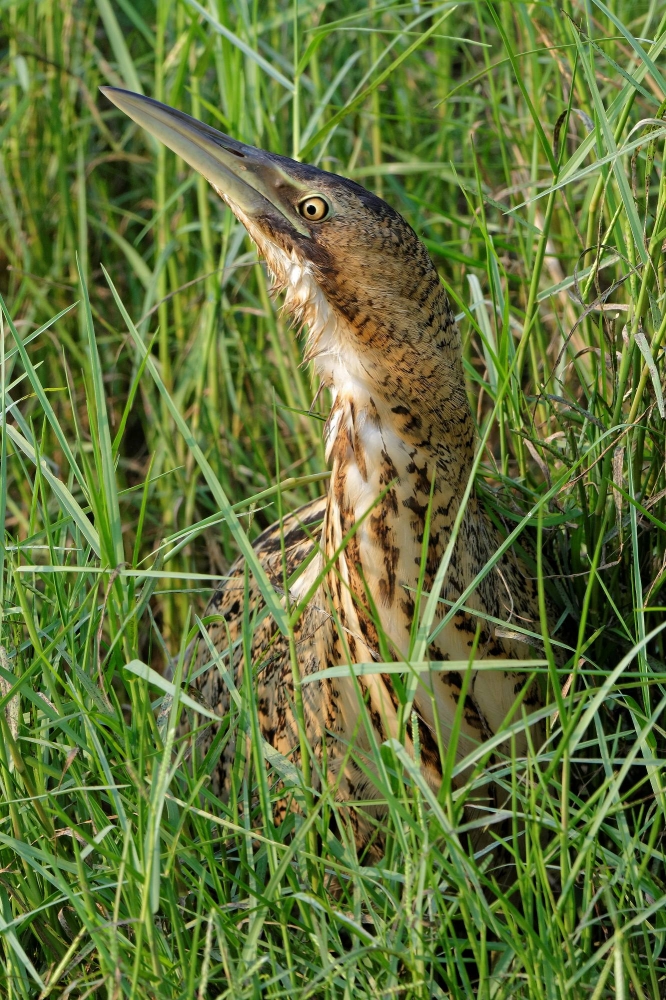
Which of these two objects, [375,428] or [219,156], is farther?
[219,156]

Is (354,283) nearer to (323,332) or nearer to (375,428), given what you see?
(323,332)

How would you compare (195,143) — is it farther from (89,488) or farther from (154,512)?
(154,512)

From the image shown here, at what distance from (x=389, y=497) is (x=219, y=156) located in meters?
0.61

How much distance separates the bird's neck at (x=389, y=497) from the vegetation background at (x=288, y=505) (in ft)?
0.50

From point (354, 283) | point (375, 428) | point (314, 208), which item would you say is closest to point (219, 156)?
point (314, 208)

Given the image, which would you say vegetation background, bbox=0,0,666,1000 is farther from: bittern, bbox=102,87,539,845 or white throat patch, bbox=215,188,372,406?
white throat patch, bbox=215,188,372,406

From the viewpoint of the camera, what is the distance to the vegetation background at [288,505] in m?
1.55

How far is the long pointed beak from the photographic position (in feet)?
6.42

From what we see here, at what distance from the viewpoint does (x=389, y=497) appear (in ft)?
6.07

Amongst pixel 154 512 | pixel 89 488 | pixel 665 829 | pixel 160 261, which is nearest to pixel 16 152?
pixel 160 261

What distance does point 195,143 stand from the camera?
6.54ft

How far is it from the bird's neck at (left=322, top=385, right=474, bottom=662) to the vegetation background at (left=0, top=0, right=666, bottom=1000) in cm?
15

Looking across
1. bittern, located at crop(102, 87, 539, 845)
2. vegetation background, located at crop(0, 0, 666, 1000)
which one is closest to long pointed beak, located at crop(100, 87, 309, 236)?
bittern, located at crop(102, 87, 539, 845)

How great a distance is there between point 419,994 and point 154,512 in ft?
6.19
